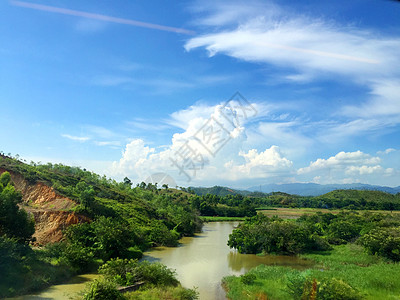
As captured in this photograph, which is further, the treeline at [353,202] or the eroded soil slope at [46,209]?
the treeline at [353,202]

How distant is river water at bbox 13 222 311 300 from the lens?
17953 mm

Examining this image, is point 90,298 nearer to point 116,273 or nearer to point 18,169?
point 116,273

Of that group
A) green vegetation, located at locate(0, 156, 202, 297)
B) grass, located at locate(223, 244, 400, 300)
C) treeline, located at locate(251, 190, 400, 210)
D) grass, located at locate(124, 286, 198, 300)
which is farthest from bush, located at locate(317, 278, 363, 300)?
treeline, located at locate(251, 190, 400, 210)

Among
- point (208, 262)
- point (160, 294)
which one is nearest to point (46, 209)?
point (208, 262)

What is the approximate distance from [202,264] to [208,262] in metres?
1.15

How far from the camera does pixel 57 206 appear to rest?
32688 mm

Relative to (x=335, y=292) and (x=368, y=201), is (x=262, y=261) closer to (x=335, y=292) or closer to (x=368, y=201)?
(x=335, y=292)

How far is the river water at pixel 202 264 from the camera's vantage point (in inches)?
707

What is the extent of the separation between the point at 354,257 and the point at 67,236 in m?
27.9

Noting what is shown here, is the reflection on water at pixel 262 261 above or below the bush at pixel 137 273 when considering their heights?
below

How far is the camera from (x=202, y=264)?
27.3 meters

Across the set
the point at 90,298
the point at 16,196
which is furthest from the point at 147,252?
the point at 90,298

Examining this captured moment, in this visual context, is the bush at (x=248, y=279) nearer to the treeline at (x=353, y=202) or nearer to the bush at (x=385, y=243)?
the bush at (x=385, y=243)

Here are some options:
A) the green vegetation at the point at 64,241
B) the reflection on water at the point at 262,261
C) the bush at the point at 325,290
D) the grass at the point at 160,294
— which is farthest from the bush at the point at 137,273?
the reflection on water at the point at 262,261
